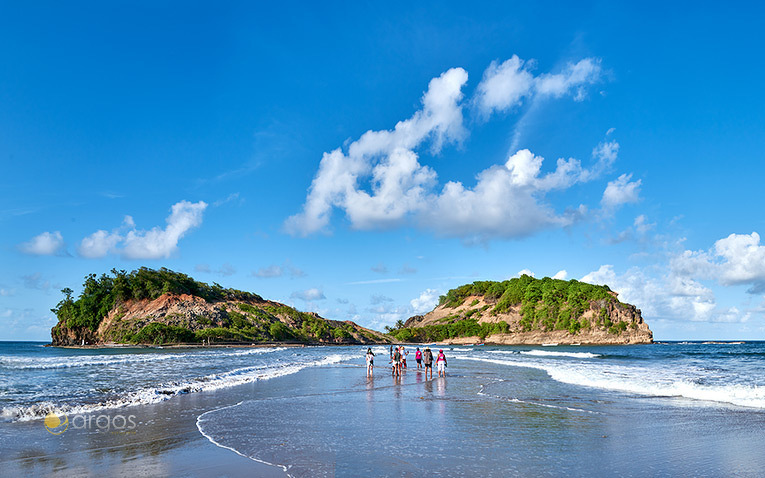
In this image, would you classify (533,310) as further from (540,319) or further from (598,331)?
(598,331)

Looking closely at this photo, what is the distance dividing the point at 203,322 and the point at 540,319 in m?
107

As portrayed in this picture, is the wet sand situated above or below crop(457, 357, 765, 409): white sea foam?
above

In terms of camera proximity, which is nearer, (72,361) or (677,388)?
(677,388)

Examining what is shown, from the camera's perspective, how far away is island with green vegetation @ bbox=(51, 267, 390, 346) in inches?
4604

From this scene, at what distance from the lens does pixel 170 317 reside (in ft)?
390

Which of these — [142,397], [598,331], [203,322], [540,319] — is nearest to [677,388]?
[142,397]

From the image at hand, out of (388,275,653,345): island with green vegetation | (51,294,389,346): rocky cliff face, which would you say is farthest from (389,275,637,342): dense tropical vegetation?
(51,294,389,346): rocky cliff face

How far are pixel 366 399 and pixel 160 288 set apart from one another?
12912 cm

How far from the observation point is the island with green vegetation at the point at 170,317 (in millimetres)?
116938

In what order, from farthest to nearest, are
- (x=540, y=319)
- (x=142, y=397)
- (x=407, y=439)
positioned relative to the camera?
(x=540, y=319) < (x=142, y=397) < (x=407, y=439)

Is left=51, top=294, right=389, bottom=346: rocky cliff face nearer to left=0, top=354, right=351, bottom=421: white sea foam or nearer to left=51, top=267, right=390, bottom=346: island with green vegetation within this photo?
left=51, top=267, right=390, bottom=346: island with green vegetation

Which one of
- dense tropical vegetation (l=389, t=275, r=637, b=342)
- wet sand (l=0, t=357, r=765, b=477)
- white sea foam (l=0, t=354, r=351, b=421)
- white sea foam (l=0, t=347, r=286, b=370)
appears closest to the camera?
wet sand (l=0, t=357, r=765, b=477)

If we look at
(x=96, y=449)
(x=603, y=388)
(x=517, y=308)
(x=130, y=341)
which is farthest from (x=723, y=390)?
(x=517, y=308)

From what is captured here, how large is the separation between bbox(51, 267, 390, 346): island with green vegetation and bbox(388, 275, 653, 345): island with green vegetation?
4716 centimetres
